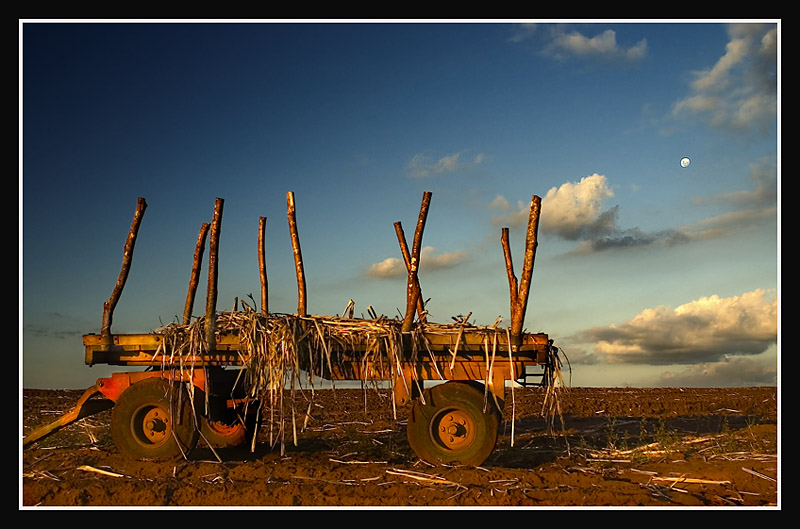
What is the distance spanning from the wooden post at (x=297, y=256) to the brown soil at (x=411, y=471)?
6.06ft

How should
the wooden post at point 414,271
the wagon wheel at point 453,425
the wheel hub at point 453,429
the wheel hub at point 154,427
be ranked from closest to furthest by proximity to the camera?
the wagon wheel at point 453,425
the wheel hub at point 453,429
the wooden post at point 414,271
the wheel hub at point 154,427

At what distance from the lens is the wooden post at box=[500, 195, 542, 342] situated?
9.52m

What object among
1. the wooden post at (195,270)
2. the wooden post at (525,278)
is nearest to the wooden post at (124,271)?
the wooden post at (195,270)

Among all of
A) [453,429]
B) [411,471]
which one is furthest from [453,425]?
[411,471]

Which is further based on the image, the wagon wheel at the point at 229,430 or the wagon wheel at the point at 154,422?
the wagon wheel at the point at 229,430

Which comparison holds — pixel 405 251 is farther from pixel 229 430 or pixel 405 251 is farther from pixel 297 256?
pixel 229 430

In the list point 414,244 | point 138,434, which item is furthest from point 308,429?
point 414,244

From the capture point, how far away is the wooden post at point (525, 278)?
9.52 metres

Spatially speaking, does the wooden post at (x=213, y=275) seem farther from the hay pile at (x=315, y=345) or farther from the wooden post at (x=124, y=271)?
the wooden post at (x=124, y=271)

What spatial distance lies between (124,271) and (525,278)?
239 inches

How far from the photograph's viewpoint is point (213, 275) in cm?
1023

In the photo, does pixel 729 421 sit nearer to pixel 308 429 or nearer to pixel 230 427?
pixel 308 429

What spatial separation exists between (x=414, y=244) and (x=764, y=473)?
225 inches

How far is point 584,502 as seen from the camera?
24.1 feet
